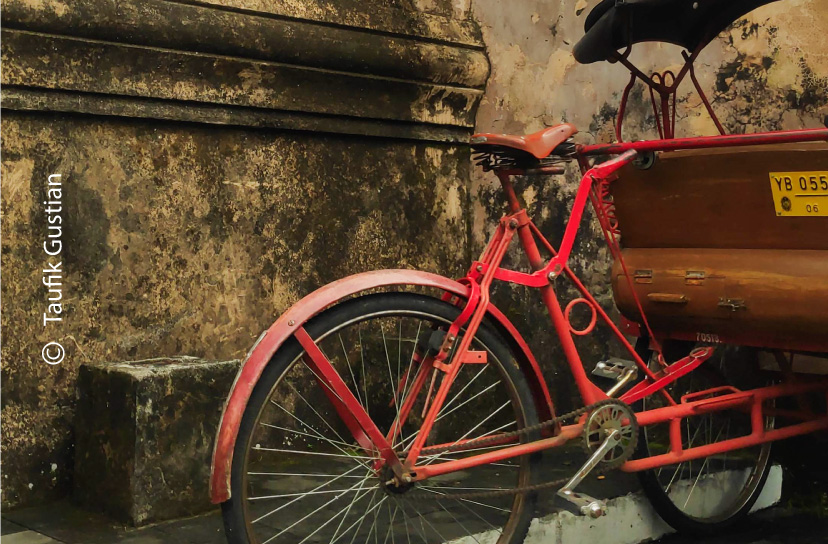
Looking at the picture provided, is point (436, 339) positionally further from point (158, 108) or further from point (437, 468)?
point (158, 108)

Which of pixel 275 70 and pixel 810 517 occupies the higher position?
pixel 275 70

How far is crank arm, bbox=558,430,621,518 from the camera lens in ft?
8.05

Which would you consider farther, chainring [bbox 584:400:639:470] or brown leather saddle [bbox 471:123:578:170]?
chainring [bbox 584:400:639:470]

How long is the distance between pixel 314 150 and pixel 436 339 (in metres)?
1.37

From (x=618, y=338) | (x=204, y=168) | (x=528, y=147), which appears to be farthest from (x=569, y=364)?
(x=204, y=168)

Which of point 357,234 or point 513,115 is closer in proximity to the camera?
point 357,234

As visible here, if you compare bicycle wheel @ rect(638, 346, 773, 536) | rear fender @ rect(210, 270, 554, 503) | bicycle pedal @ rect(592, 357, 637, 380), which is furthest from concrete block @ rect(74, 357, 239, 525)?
bicycle wheel @ rect(638, 346, 773, 536)

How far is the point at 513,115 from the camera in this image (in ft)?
12.9

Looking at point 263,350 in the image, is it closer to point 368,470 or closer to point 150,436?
point 368,470

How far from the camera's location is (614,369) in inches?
114

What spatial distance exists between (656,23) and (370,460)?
63.7 inches

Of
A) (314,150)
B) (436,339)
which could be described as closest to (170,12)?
(314,150)

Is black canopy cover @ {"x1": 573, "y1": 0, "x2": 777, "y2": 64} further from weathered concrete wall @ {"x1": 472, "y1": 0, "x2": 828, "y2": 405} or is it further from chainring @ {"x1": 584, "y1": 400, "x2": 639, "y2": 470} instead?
chainring @ {"x1": 584, "y1": 400, "x2": 639, "y2": 470}

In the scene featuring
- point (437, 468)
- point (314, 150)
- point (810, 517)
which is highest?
point (314, 150)
